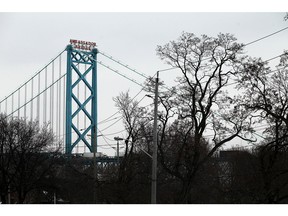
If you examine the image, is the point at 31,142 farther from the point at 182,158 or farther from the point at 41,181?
the point at 182,158

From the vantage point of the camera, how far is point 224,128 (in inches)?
908

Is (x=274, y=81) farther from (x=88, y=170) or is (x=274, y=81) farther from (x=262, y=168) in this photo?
(x=88, y=170)

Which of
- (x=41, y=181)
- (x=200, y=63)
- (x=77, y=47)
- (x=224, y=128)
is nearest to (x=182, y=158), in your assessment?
(x=224, y=128)

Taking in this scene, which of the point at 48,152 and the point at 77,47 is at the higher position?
the point at 77,47

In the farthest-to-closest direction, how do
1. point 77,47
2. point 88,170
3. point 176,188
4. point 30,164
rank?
point 77,47
point 88,170
point 30,164
point 176,188

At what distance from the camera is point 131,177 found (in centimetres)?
2947

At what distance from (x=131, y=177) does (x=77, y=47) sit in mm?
23207

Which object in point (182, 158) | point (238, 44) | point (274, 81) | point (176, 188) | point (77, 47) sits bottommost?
point (176, 188)

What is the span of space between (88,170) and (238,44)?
762 inches

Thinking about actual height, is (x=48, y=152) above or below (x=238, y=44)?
below

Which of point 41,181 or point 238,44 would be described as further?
point 41,181

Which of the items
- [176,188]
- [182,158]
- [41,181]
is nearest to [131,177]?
[176,188]

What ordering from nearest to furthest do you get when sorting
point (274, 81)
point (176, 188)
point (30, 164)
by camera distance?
point (274, 81) → point (176, 188) → point (30, 164)


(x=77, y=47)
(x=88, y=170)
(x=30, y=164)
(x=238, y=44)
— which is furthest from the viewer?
(x=77, y=47)
